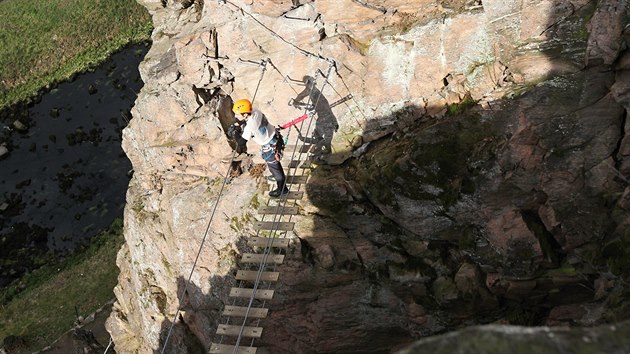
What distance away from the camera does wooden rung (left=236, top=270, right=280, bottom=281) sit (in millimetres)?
16717

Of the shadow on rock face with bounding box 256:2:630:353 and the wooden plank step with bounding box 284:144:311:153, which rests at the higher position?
the wooden plank step with bounding box 284:144:311:153

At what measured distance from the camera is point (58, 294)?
35.0 metres

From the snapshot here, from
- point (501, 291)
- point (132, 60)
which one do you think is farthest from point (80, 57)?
point (501, 291)

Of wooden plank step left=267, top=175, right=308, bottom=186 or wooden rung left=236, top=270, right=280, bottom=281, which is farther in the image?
wooden plank step left=267, top=175, right=308, bottom=186

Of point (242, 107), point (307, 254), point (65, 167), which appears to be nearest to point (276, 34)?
point (242, 107)

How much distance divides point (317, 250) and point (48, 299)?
939 inches

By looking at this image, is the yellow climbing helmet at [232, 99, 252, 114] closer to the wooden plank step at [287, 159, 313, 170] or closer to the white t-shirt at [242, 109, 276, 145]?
the white t-shirt at [242, 109, 276, 145]

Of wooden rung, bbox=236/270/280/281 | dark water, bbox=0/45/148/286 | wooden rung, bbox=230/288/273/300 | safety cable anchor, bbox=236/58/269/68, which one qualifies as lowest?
wooden rung, bbox=230/288/273/300

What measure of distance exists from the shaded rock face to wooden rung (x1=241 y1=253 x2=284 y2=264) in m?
0.84

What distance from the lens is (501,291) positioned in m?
15.8

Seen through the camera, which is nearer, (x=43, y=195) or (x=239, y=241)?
(x=239, y=241)

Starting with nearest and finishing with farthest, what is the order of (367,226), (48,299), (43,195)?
(367,226), (48,299), (43,195)

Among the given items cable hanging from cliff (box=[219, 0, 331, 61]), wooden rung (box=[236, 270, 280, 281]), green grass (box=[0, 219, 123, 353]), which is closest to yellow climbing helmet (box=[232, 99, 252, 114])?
cable hanging from cliff (box=[219, 0, 331, 61])

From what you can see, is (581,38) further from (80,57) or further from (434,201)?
(80,57)
